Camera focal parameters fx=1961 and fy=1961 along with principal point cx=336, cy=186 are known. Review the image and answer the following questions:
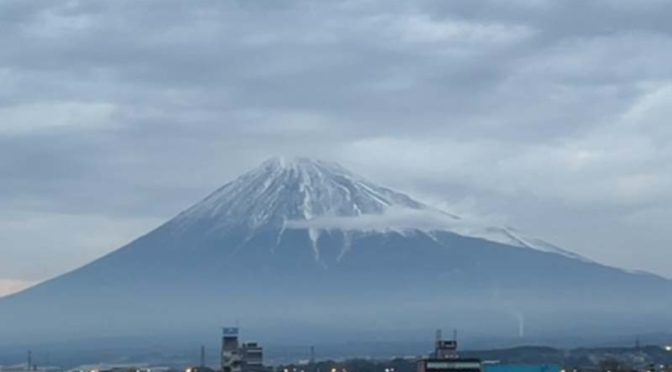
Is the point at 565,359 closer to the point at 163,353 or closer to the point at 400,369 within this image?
the point at 400,369

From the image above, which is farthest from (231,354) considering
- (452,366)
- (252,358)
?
(252,358)

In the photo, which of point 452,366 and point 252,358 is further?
point 252,358

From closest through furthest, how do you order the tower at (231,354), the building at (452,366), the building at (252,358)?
the building at (452,366)
the tower at (231,354)
the building at (252,358)

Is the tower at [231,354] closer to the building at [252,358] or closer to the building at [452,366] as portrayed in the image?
the building at [452,366]

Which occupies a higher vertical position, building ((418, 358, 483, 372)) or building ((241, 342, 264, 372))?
building ((241, 342, 264, 372))

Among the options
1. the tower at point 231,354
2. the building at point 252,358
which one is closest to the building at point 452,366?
the tower at point 231,354

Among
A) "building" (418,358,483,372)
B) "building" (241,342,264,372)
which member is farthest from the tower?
"building" (241,342,264,372)

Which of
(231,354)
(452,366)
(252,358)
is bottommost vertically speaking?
Result: (452,366)

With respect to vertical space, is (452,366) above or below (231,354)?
below

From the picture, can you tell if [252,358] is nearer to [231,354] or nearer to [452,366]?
[231,354]

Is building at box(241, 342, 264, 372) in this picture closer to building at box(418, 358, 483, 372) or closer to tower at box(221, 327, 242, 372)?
tower at box(221, 327, 242, 372)

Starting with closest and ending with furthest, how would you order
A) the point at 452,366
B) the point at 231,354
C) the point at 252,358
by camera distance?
1. the point at 452,366
2. the point at 231,354
3. the point at 252,358
